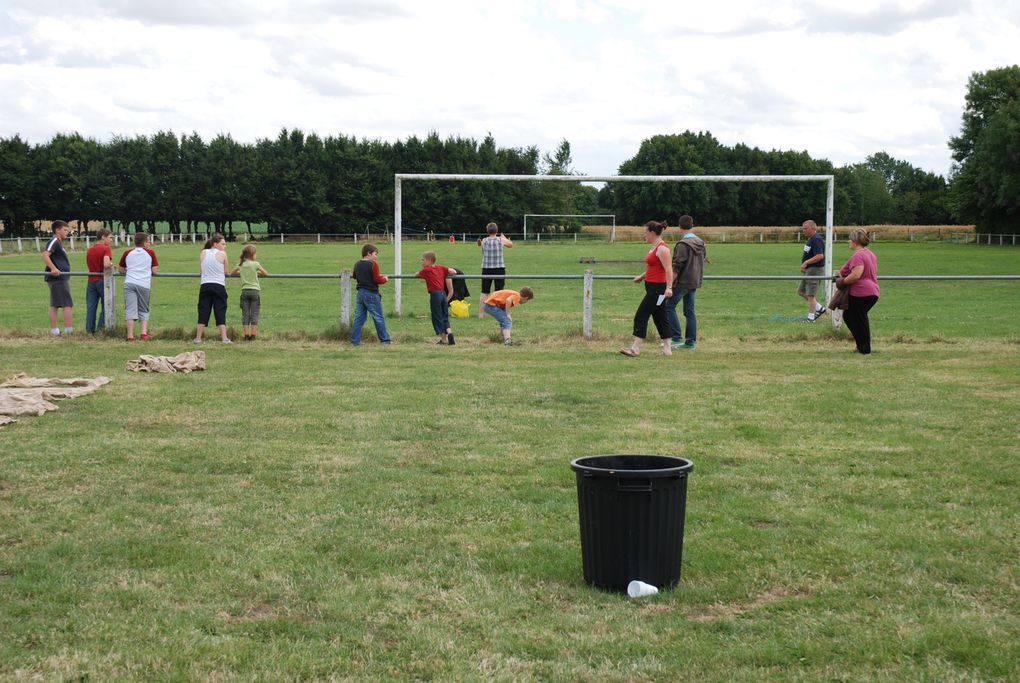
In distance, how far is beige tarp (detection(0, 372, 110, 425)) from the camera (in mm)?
10135

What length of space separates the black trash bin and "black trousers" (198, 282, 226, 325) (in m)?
12.4

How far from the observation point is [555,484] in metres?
7.54

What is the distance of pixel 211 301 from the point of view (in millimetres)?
16844

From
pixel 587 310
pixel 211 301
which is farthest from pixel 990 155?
pixel 211 301

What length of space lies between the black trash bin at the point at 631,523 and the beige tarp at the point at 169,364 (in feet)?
30.4

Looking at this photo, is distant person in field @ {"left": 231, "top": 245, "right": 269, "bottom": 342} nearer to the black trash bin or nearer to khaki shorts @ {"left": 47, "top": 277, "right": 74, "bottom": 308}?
khaki shorts @ {"left": 47, "top": 277, "right": 74, "bottom": 308}

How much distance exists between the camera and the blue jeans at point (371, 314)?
1681cm

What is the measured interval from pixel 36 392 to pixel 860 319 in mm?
10778

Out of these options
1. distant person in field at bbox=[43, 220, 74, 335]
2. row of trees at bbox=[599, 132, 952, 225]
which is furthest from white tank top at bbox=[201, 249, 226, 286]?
row of trees at bbox=[599, 132, 952, 225]

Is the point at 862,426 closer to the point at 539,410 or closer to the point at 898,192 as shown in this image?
the point at 539,410

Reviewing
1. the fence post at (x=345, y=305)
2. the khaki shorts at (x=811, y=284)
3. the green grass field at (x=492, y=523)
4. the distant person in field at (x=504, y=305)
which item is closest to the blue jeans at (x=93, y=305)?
the green grass field at (x=492, y=523)

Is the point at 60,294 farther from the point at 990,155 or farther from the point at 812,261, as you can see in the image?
the point at 990,155

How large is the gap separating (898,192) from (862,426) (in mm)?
132867

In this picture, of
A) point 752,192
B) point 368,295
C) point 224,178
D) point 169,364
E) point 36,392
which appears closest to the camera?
point 36,392
